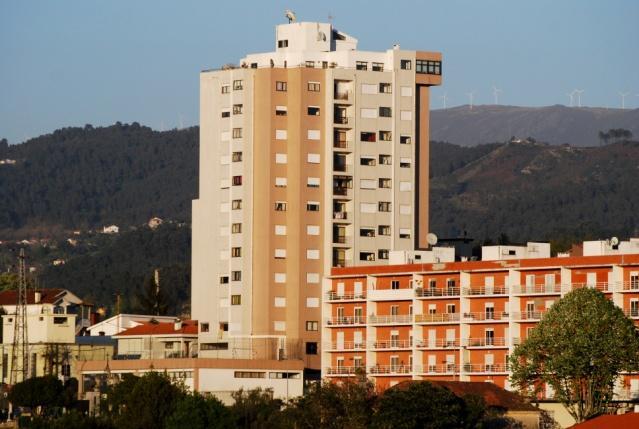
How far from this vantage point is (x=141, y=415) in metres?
132

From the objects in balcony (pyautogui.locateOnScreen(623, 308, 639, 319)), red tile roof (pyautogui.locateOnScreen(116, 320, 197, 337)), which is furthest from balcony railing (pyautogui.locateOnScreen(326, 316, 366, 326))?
balcony (pyautogui.locateOnScreen(623, 308, 639, 319))

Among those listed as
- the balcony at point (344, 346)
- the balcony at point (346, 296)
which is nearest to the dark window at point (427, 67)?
the balcony at point (346, 296)

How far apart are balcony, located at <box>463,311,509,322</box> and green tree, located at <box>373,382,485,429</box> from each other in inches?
946

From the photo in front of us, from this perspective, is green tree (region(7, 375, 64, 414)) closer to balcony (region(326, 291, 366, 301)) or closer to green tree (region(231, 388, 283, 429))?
green tree (region(231, 388, 283, 429))

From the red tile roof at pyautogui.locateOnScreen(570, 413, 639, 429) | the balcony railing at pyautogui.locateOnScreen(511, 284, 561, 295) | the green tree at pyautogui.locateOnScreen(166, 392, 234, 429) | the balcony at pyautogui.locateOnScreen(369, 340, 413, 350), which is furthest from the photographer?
the balcony at pyautogui.locateOnScreen(369, 340, 413, 350)

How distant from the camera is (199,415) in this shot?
127m

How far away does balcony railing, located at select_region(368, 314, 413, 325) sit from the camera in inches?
5904

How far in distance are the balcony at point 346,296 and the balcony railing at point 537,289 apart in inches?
637

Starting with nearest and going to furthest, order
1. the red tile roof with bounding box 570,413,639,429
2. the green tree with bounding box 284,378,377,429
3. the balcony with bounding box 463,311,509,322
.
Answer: the red tile roof with bounding box 570,413,639,429
the green tree with bounding box 284,378,377,429
the balcony with bounding box 463,311,509,322

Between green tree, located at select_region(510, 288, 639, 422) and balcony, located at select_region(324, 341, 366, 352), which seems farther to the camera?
balcony, located at select_region(324, 341, 366, 352)

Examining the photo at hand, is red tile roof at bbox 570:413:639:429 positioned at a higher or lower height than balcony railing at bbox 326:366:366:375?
lower

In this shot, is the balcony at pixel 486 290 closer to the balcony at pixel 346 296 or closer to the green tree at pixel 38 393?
the balcony at pixel 346 296

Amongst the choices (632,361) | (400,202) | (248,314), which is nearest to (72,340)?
(248,314)

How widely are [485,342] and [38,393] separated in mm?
39343
